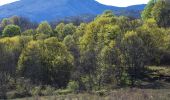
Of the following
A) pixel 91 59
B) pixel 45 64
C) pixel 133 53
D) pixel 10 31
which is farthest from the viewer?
pixel 10 31

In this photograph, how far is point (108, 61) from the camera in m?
88.1

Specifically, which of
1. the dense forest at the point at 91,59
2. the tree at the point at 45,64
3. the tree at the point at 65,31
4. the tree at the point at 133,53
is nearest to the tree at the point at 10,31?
the tree at the point at 65,31

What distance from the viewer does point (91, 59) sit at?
96.3 m

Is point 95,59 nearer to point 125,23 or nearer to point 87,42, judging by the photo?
point 87,42

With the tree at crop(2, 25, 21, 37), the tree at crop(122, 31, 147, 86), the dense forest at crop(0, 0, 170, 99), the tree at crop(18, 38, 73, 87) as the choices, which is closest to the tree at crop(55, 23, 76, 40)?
the tree at crop(2, 25, 21, 37)

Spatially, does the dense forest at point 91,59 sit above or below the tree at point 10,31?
below

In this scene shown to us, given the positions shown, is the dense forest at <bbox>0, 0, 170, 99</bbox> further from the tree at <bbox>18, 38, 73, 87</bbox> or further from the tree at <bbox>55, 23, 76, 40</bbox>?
the tree at <bbox>55, 23, 76, 40</bbox>

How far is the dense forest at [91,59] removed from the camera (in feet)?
281

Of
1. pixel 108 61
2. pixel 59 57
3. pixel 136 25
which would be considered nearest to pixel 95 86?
pixel 108 61

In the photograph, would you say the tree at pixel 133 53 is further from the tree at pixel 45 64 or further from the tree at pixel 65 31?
the tree at pixel 65 31

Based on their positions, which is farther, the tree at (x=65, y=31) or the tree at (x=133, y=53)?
the tree at (x=65, y=31)

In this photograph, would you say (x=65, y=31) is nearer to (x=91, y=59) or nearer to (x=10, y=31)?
(x=10, y=31)

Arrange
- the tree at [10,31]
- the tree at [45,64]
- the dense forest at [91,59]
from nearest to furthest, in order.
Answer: the dense forest at [91,59], the tree at [45,64], the tree at [10,31]

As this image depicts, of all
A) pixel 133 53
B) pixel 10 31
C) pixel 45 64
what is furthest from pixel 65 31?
pixel 133 53
